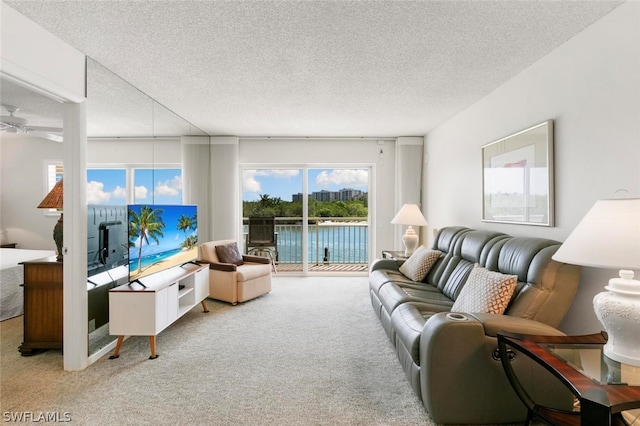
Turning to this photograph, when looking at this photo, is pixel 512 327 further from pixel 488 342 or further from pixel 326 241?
pixel 326 241

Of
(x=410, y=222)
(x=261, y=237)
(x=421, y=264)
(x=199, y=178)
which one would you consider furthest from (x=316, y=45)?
(x=261, y=237)

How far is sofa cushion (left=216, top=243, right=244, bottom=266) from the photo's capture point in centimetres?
423

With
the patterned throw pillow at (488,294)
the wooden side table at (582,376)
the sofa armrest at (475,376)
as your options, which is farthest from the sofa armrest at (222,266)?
the wooden side table at (582,376)

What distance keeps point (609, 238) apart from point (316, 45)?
2058 millimetres

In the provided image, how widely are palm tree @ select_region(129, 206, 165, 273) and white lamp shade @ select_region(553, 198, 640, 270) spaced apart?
10.0 ft

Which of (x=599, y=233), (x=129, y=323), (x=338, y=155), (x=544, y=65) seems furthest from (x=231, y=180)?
(x=599, y=233)

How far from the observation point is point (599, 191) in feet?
6.35

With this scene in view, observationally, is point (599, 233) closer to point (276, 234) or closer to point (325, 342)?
point (325, 342)

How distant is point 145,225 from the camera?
2830 mm

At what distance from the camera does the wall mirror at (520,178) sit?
236 cm

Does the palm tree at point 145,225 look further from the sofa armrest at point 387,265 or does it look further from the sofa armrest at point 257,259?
the sofa armrest at point 387,265

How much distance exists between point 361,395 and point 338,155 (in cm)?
405

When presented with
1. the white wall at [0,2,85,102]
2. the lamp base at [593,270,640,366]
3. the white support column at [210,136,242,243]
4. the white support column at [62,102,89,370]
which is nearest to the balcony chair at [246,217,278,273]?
the white support column at [210,136,242,243]

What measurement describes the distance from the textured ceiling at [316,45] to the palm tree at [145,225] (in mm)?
1246
